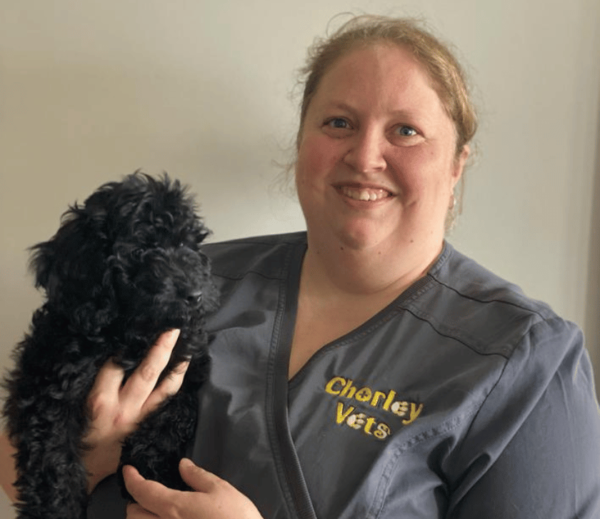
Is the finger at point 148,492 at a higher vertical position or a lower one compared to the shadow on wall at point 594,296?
lower

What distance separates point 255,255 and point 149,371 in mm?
401

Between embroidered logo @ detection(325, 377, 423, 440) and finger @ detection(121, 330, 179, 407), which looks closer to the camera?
embroidered logo @ detection(325, 377, 423, 440)

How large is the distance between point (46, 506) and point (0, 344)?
2.36ft

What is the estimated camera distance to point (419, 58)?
1.37 m

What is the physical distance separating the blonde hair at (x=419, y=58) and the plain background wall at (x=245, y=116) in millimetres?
325

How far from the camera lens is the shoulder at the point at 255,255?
1.49 m

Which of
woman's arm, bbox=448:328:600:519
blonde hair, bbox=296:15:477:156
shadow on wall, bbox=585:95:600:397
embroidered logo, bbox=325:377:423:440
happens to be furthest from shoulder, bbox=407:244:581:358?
shadow on wall, bbox=585:95:600:397

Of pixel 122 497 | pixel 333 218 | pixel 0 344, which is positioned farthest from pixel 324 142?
pixel 0 344

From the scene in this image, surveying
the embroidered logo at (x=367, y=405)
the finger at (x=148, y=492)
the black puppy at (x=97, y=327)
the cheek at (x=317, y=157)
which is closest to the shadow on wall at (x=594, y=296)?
the cheek at (x=317, y=157)

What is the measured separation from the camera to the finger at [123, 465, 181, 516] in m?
1.15

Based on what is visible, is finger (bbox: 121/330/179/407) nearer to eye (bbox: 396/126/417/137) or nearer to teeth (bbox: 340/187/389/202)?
teeth (bbox: 340/187/389/202)

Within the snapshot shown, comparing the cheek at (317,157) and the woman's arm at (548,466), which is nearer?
the woman's arm at (548,466)

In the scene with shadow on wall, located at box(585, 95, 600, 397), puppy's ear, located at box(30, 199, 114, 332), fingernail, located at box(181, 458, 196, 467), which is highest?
shadow on wall, located at box(585, 95, 600, 397)

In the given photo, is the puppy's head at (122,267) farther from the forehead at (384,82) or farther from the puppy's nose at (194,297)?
the forehead at (384,82)
